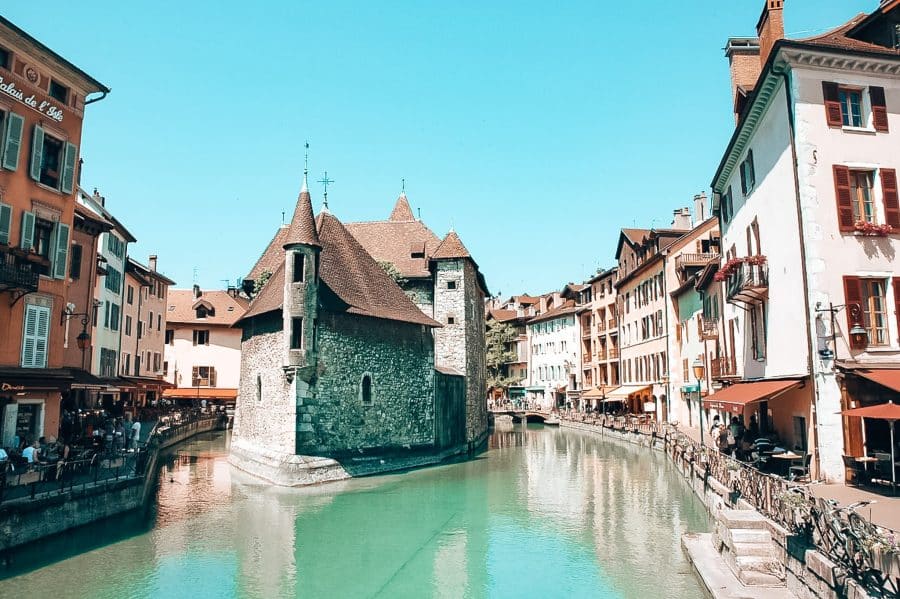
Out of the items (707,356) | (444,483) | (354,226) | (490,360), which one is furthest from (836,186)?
(490,360)

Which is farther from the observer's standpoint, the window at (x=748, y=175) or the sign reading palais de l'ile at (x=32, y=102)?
the window at (x=748, y=175)

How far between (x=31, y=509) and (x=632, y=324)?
135ft

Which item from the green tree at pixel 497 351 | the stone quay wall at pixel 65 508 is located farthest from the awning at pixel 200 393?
the stone quay wall at pixel 65 508

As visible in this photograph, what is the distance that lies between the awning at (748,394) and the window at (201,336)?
4245cm

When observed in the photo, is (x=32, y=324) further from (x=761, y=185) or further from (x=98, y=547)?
(x=761, y=185)

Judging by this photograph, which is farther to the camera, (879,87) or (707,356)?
(707,356)

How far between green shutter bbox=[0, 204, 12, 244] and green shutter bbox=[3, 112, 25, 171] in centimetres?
111

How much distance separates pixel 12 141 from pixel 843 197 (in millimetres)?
21113

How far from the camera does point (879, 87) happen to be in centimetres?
1619

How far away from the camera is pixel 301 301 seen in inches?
965

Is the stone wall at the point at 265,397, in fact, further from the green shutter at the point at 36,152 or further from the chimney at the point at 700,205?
the chimney at the point at 700,205

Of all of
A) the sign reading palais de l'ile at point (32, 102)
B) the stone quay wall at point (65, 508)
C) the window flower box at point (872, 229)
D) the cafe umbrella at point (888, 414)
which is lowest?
the stone quay wall at point (65, 508)

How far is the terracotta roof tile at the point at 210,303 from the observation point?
174 ft

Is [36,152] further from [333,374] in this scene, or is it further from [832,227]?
[832,227]
